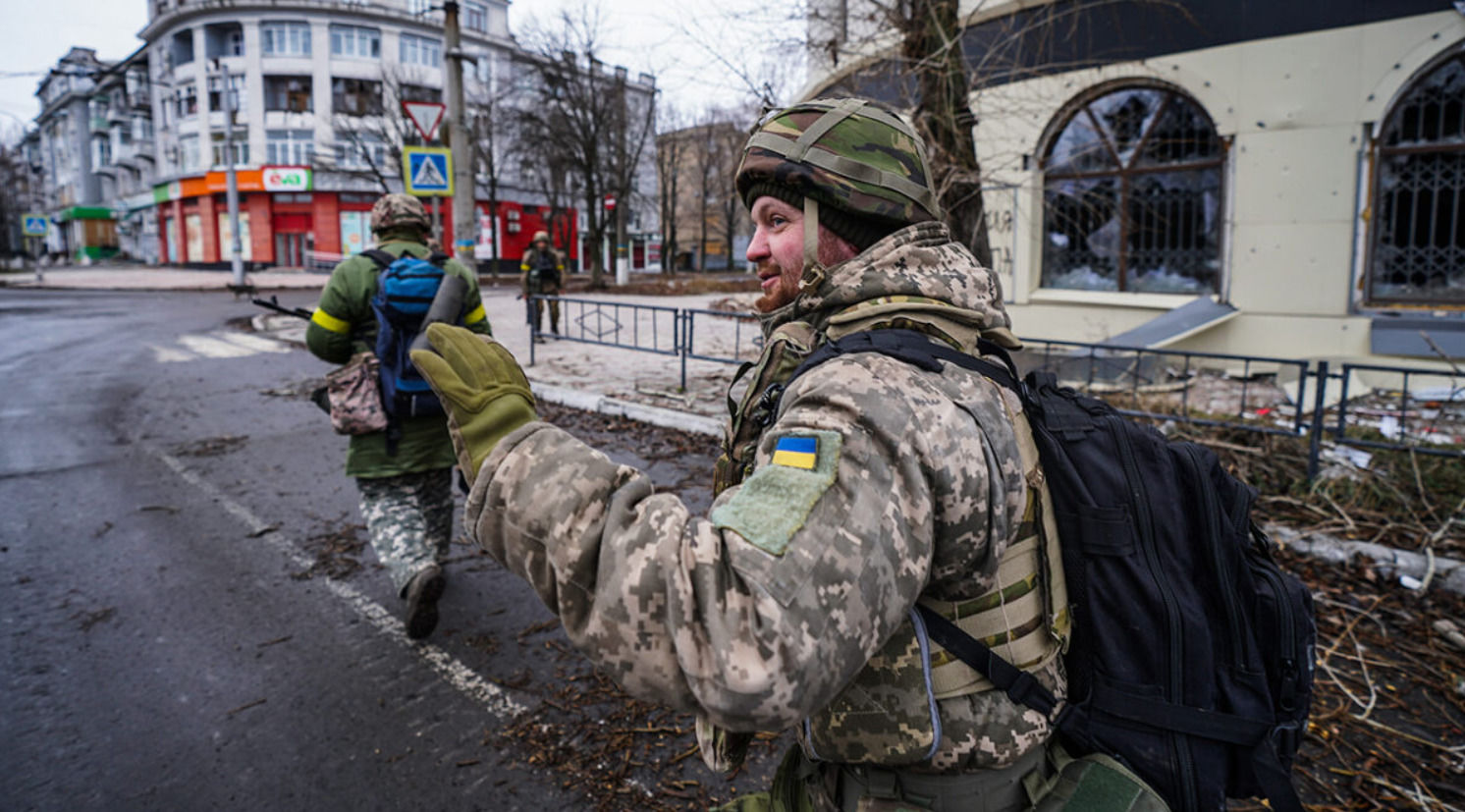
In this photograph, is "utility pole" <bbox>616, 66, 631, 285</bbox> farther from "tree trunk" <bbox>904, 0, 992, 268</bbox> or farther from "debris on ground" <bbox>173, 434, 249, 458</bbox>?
"tree trunk" <bbox>904, 0, 992, 268</bbox>

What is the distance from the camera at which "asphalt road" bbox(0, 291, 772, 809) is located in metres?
2.85

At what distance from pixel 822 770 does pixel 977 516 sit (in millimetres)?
682

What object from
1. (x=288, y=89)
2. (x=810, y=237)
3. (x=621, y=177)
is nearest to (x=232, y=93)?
(x=288, y=89)

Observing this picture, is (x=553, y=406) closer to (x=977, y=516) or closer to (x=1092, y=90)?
(x=1092, y=90)

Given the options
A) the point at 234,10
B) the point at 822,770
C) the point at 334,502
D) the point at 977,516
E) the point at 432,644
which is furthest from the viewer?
the point at 234,10

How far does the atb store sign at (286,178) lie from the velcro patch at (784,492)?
161 feet

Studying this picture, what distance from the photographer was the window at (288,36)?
146ft

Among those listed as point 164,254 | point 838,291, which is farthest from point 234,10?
point 838,291

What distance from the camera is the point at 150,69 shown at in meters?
51.6

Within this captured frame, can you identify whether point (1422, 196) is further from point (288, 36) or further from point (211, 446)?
point (288, 36)

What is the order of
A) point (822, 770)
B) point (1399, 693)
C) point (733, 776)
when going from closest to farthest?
point (822, 770) < point (733, 776) < point (1399, 693)

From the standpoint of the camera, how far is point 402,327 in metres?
4.00

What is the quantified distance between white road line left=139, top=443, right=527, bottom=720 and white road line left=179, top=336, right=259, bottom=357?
27.4 ft

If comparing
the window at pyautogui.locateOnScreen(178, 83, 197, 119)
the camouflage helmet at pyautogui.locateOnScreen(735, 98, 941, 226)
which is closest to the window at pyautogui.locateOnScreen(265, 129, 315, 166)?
the window at pyautogui.locateOnScreen(178, 83, 197, 119)
